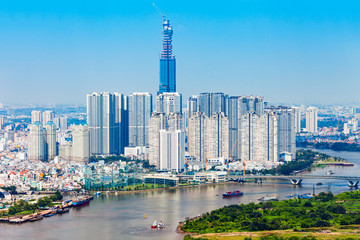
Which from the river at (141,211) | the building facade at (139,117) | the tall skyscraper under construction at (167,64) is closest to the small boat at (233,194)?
the river at (141,211)

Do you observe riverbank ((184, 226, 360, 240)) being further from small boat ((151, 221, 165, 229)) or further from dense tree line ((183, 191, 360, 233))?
small boat ((151, 221, 165, 229))

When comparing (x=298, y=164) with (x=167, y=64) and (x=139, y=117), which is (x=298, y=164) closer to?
(x=139, y=117)

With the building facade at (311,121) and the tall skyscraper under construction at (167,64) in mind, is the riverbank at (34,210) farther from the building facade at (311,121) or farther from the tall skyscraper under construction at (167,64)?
the building facade at (311,121)

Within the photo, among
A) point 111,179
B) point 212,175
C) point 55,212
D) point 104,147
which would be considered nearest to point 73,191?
point 111,179

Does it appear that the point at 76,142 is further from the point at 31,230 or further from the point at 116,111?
the point at 31,230

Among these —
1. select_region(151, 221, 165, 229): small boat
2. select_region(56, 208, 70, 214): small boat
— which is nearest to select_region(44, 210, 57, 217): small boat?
select_region(56, 208, 70, 214): small boat

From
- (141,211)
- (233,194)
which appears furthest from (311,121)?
(141,211)
